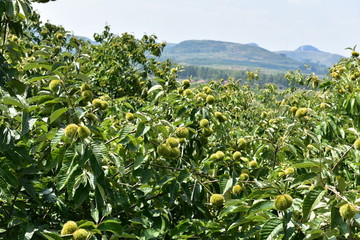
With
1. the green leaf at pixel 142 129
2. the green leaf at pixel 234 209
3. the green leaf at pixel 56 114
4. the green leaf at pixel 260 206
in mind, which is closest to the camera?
the green leaf at pixel 260 206

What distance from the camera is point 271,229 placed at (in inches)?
57.7

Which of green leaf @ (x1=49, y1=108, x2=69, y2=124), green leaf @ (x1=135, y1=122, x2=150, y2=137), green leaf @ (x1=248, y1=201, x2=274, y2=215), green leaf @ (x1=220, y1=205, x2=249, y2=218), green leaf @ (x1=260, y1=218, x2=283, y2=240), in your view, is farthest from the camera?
green leaf @ (x1=135, y1=122, x2=150, y2=137)

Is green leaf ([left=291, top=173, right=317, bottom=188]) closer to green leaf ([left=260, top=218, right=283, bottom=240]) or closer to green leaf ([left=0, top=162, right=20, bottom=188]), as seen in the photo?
green leaf ([left=260, top=218, right=283, bottom=240])

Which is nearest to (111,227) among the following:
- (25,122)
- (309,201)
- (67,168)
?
(67,168)

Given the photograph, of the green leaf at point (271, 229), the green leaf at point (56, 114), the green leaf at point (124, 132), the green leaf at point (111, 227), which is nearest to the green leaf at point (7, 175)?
the green leaf at point (56, 114)

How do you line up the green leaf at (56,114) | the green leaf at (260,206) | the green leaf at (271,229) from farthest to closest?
the green leaf at (56,114)
the green leaf at (260,206)
the green leaf at (271,229)

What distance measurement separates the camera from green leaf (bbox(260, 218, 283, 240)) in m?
1.45

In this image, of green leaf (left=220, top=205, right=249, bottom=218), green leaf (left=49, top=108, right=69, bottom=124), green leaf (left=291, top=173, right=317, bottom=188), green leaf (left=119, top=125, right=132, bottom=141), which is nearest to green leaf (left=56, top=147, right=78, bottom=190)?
green leaf (left=49, top=108, right=69, bottom=124)

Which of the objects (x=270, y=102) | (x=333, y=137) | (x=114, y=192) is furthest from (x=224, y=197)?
(x=270, y=102)

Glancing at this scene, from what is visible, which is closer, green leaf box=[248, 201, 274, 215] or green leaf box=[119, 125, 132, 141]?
green leaf box=[248, 201, 274, 215]

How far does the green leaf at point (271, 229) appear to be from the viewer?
1448 millimetres

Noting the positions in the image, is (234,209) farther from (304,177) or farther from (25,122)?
(25,122)

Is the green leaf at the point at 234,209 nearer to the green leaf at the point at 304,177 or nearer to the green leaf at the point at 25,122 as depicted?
the green leaf at the point at 304,177

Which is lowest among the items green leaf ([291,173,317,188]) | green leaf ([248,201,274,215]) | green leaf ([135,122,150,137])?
green leaf ([248,201,274,215])
